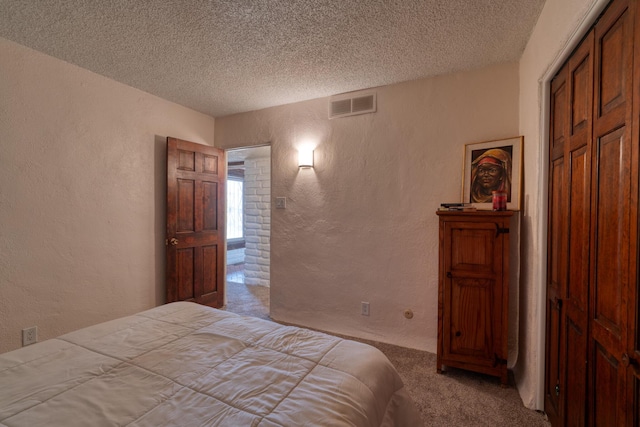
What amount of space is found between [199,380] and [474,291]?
186 cm

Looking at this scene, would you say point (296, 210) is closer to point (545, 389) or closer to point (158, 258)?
point (158, 258)

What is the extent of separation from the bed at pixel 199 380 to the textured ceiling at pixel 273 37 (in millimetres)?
1849

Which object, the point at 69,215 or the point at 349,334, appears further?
the point at 349,334

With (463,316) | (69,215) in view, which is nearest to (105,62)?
(69,215)

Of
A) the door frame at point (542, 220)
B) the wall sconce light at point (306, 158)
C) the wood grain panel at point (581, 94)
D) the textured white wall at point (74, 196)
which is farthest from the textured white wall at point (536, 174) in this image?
the textured white wall at point (74, 196)

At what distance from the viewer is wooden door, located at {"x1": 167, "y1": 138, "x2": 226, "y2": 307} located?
302 cm

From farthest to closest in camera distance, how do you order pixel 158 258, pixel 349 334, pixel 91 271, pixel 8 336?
pixel 158 258 < pixel 349 334 < pixel 91 271 < pixel 8 336

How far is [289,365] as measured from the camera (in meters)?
1.14

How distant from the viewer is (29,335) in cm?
212

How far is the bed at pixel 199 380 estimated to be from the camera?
0.85 metres

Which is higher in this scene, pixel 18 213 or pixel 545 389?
pixel 18 213

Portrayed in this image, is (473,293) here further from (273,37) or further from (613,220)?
(273,37)

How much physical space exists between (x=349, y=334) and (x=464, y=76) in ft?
8.50

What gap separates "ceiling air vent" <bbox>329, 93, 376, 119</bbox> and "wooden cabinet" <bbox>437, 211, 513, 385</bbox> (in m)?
1.30
